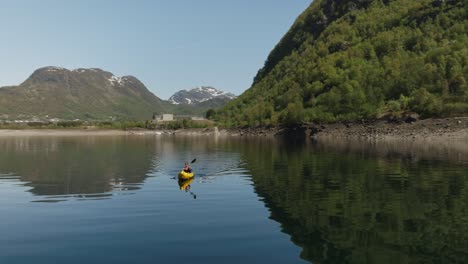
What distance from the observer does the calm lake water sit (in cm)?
2272

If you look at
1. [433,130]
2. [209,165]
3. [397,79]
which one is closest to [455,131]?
[433,130]

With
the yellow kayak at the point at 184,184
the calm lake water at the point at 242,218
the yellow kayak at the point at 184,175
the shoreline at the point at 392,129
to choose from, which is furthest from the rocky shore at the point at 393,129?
the yellow kayak at the point at 184,184

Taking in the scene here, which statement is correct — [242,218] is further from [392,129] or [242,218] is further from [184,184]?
[392,129]

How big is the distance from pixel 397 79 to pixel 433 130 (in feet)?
187

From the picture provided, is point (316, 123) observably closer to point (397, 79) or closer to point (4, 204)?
point (397, 79)

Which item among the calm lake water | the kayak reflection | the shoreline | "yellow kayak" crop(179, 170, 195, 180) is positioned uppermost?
the shoreline

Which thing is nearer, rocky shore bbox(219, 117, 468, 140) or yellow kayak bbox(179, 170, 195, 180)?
yellow kayak bbox(179, 170, 195, 180)

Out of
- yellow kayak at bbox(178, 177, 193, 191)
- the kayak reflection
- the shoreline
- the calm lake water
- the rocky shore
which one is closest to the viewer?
the calm lake water

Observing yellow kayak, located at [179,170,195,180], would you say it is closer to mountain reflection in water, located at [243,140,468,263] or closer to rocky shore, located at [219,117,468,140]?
mountain reflection in water, located at [243,140,468,263]

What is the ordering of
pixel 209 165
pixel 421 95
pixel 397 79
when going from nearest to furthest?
1. pixel 209 165
2. pixel 421 95
3. pixel 397 79

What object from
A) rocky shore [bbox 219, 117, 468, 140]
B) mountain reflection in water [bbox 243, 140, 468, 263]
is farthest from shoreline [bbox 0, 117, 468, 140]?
mountain reflection in water [bbox 243, 140, 468, 263]

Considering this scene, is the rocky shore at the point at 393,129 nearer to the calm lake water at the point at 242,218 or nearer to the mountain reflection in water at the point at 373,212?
the mountain reflection in water at the point at 373,212

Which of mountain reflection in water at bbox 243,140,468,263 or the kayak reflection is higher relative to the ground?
mountain reflection in water at bbox 243,140,468,263

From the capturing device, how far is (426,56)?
197 metres
